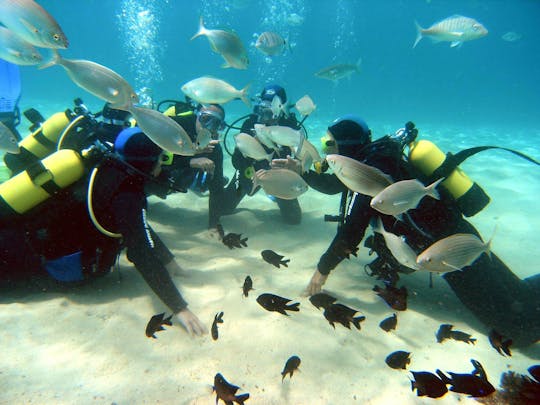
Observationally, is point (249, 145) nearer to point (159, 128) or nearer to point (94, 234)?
point (159, 128)

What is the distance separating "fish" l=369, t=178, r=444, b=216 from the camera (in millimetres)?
2504

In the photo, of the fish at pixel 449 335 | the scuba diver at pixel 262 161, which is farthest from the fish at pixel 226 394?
the scuba diver at pixel 262 161

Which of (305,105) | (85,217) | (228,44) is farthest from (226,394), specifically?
(305,105)

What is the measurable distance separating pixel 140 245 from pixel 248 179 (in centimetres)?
325

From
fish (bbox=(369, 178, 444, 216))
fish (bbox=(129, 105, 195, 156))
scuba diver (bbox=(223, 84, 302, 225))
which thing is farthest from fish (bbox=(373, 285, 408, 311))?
scuba diver (bbox=(223, 84, 302, 225))

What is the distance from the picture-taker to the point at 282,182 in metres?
3.30

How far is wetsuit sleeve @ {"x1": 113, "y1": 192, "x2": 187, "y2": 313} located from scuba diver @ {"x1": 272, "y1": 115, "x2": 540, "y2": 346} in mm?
1714

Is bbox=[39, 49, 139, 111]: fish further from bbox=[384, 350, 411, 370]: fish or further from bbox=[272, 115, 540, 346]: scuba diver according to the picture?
bbox=[384, 350, 411, 370]: fish

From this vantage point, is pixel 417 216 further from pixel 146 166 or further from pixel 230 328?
pixel 146 166

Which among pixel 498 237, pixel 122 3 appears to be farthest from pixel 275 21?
pixel 498 237

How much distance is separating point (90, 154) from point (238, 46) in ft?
8.20

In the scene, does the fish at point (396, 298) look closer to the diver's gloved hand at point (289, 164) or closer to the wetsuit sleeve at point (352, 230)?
the wetsuit sleeve at point (352, 230)

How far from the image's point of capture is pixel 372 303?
3.86 m

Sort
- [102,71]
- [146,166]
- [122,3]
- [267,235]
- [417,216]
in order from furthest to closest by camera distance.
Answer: [122,3]
[267,235]
[417,216]
[146,166]
[102,71]
